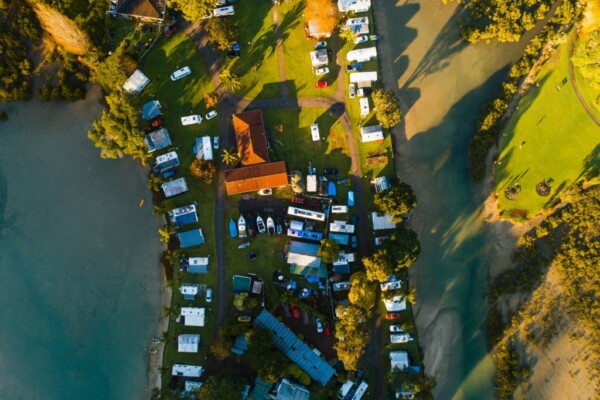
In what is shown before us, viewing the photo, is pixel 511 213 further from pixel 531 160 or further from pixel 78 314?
pixel 78 314

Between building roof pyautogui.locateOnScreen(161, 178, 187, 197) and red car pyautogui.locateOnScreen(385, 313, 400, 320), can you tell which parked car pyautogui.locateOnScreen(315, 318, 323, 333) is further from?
building roof pyautogui.locateOnScreen(161, 178, 187, 197)

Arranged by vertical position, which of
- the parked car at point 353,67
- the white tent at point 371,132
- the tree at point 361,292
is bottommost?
the tree at point 361,292

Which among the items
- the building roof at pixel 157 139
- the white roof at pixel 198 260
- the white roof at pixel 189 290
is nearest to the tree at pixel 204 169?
the building roof at pixel 157 139

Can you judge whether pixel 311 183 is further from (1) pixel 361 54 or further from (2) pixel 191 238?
(1) pixel 361 54

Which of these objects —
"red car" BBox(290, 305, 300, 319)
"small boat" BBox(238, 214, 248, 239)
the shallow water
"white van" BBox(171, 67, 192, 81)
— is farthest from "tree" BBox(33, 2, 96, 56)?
"red car" BBox(290, 305, 300, 319)

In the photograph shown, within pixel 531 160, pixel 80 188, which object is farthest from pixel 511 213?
pixel 80 188

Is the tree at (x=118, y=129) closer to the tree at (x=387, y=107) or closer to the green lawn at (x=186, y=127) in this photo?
the green lawn at (x=186, y=127)
